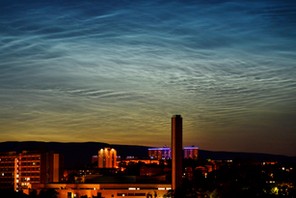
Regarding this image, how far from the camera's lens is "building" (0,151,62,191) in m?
127

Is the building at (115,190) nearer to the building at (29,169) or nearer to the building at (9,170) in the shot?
the building at (29,169)

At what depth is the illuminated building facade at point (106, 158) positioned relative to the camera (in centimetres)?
16825

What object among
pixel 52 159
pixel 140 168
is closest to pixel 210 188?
pixel 52 159

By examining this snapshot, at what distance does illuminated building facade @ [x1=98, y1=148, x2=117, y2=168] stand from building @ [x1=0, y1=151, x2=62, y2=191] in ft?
110

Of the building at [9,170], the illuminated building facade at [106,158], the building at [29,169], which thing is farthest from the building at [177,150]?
the illuminated building facade at [106,158]

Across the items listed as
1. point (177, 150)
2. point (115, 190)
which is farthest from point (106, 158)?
point (177, 150)

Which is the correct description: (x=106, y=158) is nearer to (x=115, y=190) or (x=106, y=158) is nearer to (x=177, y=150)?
(x=115, y=190)

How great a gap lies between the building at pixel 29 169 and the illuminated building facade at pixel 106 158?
33622 mm

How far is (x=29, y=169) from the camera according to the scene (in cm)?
12950

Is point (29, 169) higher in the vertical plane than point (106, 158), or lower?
lower

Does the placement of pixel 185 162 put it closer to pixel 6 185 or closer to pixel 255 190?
pixel 6 185

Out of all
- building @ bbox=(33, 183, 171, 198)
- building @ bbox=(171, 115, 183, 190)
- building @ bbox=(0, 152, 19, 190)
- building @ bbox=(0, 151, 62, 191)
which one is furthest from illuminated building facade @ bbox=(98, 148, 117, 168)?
building @ bbox=(171, 115, 183, 190)

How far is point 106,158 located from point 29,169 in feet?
140

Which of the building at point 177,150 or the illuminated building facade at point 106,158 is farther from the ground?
the illuminated building facade at point 106,158
